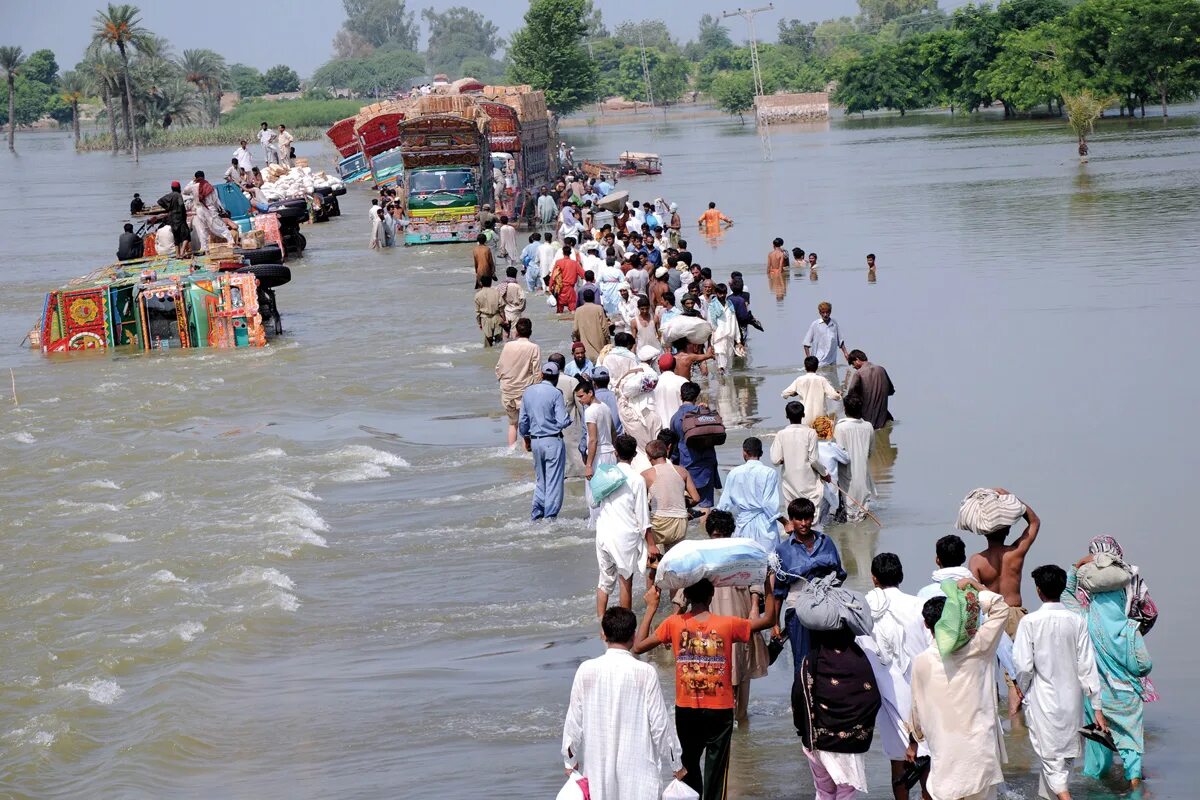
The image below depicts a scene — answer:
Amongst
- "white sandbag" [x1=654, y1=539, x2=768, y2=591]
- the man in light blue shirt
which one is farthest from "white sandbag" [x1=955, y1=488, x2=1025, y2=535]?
the man in light blue shirt

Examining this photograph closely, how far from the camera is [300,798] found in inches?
324

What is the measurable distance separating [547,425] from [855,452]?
2516mm

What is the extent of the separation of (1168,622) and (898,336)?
41.3 feet

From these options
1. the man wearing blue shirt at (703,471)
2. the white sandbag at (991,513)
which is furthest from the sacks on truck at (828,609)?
the man wearing blue shirt at (703,471)

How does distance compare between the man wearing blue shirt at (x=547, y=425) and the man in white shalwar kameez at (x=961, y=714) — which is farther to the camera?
the man wearing blue shirt at (x=547, y=425)

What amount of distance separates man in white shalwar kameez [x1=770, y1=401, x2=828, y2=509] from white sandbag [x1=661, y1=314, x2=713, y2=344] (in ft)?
16.9

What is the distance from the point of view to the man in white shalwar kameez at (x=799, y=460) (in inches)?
425

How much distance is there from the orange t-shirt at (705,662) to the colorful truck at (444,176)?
3315cm

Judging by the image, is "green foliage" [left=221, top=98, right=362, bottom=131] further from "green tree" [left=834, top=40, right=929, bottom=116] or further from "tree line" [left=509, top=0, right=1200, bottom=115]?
"green tree" [left=834, top=40, right=929, bottom=116]

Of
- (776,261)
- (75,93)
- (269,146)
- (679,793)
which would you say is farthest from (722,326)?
(75,93)

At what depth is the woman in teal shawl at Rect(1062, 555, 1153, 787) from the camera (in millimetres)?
7391

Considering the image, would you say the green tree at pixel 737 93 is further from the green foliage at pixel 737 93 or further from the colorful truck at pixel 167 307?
the colorful truck at pixel 167 307

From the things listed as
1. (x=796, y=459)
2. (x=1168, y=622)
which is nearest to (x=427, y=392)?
(x=796, y=459)

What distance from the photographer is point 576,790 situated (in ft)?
20.2
